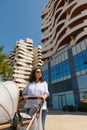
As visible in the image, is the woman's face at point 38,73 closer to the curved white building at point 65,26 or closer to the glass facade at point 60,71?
the glass facade at point 60,71

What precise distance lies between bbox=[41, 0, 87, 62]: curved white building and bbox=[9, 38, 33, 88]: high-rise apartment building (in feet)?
98.9

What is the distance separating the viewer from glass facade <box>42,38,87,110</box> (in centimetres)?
2605

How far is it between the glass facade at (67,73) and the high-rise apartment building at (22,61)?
41266mm

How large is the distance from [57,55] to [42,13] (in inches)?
931

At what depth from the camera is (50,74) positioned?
117 feet

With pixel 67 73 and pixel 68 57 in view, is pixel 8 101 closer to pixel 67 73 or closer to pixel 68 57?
pixel 67 73

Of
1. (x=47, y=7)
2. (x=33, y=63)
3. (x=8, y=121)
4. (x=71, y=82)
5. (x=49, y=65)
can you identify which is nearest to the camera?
(x=8, y=121)

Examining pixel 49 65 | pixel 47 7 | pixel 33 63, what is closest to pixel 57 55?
pixel 49 65

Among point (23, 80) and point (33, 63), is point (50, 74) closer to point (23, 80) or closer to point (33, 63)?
point (23, 80)

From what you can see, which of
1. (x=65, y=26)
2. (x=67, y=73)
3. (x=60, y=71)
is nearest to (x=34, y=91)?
(x=67, y=73)

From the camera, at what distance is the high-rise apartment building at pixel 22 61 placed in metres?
76.1

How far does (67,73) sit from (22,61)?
5098 centimetres

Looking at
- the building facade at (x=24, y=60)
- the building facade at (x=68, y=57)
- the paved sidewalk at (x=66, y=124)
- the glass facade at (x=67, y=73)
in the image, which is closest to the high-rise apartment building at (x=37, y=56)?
the building facade at (x=24, y=60)

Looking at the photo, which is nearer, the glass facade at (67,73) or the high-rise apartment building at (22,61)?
the glass facade at (67,73)
